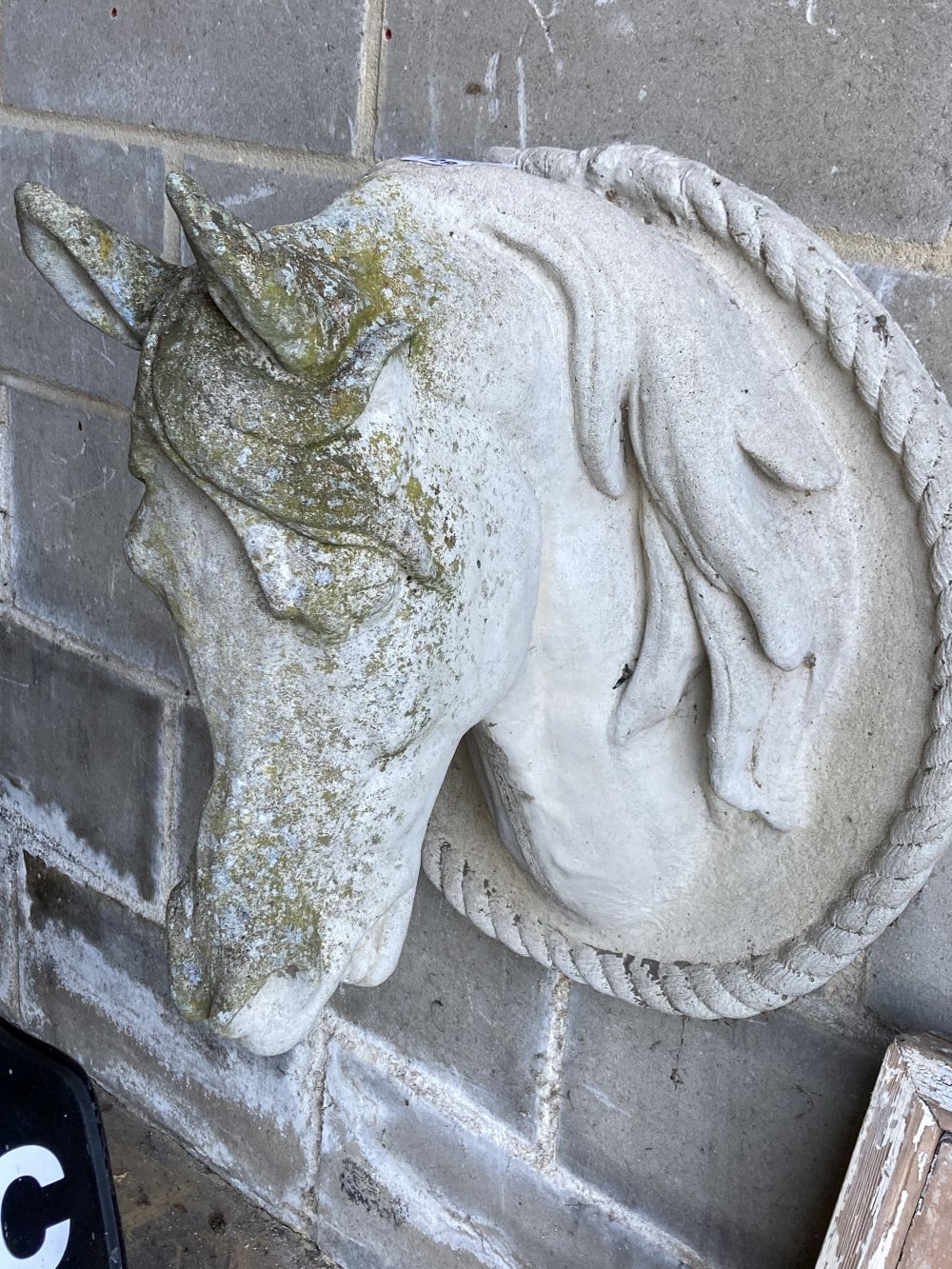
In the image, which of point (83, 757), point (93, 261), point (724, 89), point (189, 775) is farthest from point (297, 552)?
point (83, 757)

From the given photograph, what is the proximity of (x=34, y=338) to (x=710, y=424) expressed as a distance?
1.02m

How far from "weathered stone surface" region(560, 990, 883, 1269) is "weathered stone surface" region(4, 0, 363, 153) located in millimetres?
811

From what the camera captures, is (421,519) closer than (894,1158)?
Yes

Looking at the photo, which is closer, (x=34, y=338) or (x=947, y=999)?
(x=947, y=999)

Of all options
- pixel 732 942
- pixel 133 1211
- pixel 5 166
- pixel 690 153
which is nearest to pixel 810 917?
pixel 732 942

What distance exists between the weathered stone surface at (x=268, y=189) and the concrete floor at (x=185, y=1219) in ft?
3.67

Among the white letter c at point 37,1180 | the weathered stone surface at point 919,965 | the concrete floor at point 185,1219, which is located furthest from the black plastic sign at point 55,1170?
the weathered stone surface at point 919,965

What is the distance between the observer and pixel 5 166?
4.58 ft

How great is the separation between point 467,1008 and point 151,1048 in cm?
61

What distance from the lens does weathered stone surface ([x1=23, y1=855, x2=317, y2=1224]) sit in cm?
145

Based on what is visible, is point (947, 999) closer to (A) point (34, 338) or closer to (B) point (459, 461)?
(B) point (459, 461)

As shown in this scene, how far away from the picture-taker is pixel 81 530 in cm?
146

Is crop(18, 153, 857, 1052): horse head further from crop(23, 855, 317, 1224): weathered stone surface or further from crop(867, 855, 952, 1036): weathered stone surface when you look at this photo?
crop(23, 855, 317, 1224): weathered stone surface

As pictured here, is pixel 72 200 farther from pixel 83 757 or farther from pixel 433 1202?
pixel 433 1202
